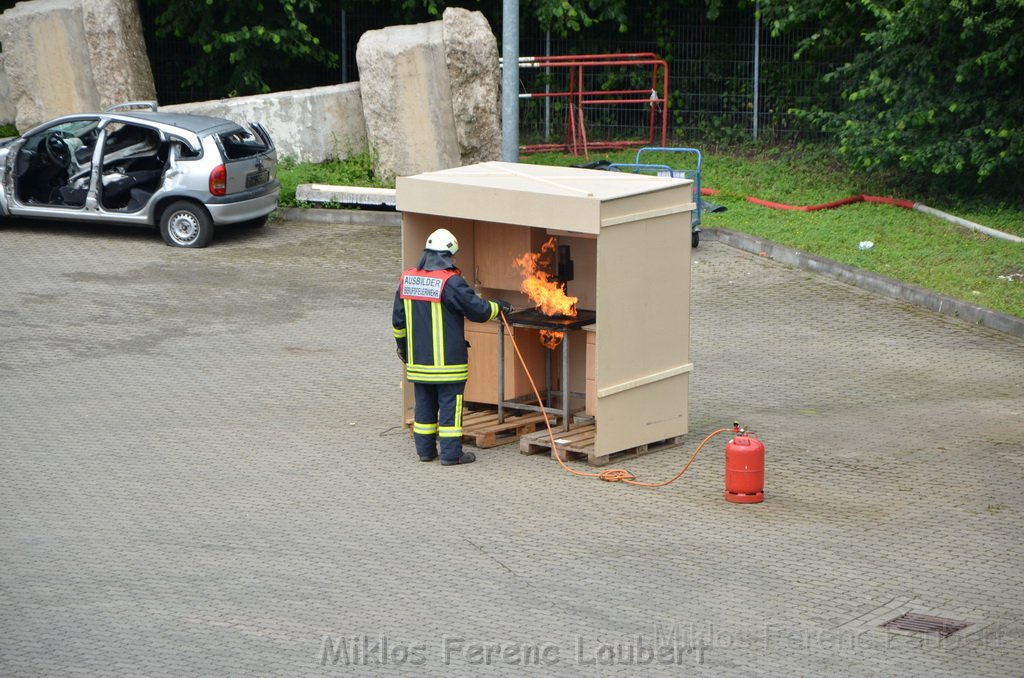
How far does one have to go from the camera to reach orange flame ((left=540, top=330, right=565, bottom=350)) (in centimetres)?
1097

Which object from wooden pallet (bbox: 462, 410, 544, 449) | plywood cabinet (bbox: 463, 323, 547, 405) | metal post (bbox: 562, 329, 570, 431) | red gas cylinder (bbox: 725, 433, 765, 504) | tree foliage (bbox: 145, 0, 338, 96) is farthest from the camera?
tree foliage (bbox: 145, 0, 338, 96)

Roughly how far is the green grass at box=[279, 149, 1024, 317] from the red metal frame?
511 mm

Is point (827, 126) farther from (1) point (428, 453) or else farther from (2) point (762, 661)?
(2) point (762, 661)

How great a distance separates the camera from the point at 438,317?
32.6ft

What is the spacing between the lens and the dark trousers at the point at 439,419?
10031 mm

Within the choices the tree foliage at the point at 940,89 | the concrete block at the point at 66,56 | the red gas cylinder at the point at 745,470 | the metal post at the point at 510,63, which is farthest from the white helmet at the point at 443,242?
the concrete block at the point at 66,56

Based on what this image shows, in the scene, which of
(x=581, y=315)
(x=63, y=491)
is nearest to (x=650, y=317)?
(x=581, y=315)

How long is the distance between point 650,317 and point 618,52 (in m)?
16.3

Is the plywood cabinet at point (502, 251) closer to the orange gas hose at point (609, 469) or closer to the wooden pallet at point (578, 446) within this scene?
the orange gas hose at point (609, 469)

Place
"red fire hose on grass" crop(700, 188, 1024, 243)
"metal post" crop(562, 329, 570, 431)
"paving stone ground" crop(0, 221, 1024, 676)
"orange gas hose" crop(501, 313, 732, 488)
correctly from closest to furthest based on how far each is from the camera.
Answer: "paving stone ground" crop(0, 221, 1024, 676), "orange gas hose" crop(501, 313, 732, 488), "metal post" crop(562, 329, 570, 431), "red fire hose on grass" crop(700, 188, 1024, 243)

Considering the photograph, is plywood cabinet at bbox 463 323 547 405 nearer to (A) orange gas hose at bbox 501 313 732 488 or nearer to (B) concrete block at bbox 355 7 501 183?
(A) orange gas hose at bbox 501 313 732 488

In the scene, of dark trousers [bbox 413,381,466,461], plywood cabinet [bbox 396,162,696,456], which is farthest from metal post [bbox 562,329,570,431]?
dark trousers [bbox 413,381,466,461]

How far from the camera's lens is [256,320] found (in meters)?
14.2

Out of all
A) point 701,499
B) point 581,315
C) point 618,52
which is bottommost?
point 701,499
